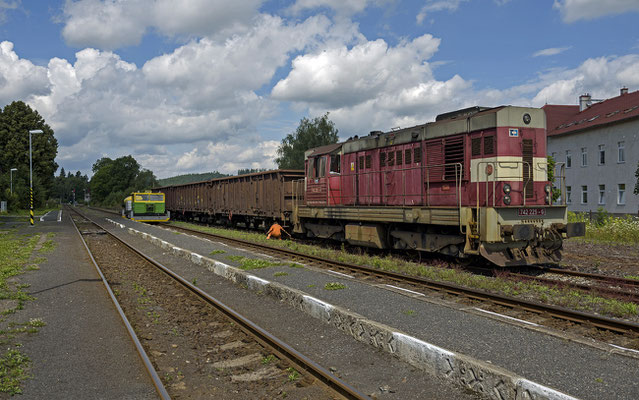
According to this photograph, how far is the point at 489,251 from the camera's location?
32.4 ft

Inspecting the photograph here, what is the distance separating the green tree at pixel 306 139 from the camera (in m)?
57.2

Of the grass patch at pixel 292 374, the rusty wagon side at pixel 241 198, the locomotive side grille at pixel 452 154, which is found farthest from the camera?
the rusty wagon side at pixel 241 198

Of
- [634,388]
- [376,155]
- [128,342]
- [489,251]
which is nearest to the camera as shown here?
[634,388]

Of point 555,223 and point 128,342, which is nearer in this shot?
point 128,342

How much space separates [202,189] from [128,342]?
2737cm

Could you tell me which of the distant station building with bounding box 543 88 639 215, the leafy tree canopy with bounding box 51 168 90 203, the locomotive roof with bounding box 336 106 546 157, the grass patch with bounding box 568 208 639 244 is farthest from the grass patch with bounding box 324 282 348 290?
the leafy tree canopy with bounding box 51 168 90 203

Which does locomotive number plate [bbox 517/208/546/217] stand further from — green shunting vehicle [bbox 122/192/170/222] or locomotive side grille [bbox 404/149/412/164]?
green shunting vehicle [bbox 122/192/170/222]

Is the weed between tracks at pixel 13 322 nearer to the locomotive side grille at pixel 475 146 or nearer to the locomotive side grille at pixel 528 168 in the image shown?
the locomotive side grille at pixel 475 146

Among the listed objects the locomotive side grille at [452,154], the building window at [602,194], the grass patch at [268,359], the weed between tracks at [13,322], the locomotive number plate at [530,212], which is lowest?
the grass patch at [268,359]

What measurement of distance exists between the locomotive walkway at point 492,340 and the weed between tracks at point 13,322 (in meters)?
3.16

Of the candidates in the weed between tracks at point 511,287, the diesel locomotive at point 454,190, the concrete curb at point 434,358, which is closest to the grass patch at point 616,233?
the diesel locomotive at point 454,190

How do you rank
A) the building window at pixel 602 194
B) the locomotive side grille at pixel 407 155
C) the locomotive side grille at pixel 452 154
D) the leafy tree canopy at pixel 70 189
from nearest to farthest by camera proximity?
the locomotive side grille at pixel 452 154 → the locomotive side grille at pixel 407 155 → the building window at pixel 602 194 → the leafy tree canopy at pixel 70 189

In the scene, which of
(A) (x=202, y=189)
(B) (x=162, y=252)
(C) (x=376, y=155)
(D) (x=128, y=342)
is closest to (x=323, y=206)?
(C) (x=376, y=155)

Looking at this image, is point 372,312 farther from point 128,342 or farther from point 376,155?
point 376,155
